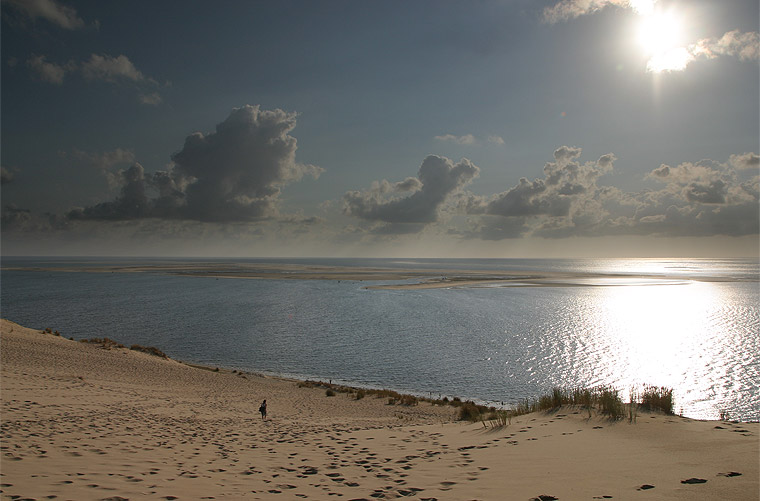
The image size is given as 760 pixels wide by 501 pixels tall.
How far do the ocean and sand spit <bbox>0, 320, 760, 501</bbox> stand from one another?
13.8m

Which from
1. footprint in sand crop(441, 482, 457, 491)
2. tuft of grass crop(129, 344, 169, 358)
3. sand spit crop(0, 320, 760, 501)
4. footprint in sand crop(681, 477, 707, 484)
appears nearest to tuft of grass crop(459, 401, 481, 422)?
sand spit crop(0, 320, 760, 501)

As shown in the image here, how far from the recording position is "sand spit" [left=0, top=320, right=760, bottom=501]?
8.91m

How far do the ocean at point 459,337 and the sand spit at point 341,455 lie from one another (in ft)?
45.3

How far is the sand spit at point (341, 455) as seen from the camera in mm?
8906

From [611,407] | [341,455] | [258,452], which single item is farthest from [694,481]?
[258,452]

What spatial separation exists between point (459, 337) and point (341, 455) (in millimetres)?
35155

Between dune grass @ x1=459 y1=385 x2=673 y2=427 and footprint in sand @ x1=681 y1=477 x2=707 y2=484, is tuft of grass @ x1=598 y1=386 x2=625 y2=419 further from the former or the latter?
footprint in sand @ x1=681 y1=477 x2=707 y2=484

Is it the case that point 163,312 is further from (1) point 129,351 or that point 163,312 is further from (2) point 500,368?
(2) point 500,368

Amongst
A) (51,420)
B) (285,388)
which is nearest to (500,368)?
(285,388)

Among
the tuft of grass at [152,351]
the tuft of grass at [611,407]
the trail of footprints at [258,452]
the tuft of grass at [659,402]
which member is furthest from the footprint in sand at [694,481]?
the tuft of grass at [152,351]

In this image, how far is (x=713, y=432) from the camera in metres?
11.5

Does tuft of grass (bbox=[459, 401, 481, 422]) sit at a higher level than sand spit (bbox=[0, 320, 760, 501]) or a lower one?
lower

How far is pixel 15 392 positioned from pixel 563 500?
23.6 meters

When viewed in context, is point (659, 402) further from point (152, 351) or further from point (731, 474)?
point (152, 351)
